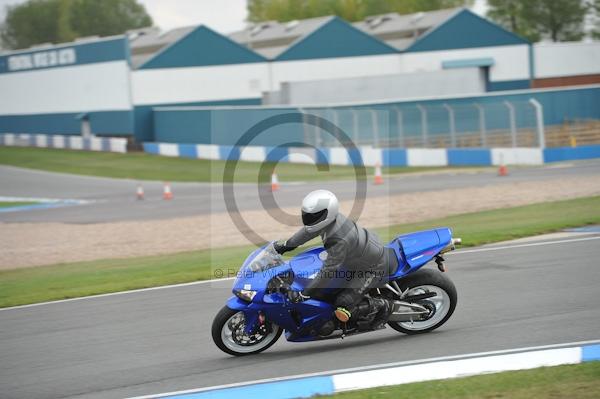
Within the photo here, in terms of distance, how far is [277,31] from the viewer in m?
63.5

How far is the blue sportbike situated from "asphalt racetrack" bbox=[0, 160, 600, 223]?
14112mm

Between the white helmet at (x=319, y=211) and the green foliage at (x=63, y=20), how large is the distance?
114m

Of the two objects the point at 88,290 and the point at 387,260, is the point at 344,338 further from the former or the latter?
the point at 88,290

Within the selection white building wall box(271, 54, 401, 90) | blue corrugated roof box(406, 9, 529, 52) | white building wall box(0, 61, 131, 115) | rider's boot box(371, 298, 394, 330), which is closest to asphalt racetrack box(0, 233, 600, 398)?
rider's boot box(371, 298, 394, 330)

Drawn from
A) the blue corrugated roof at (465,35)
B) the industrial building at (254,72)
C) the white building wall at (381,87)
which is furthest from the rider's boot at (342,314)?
the blue corrugated roof at (465,35)

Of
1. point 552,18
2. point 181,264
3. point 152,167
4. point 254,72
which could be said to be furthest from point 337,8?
point 181,264

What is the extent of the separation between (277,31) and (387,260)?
5672 centimetres

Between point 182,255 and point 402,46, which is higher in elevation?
point 402,46

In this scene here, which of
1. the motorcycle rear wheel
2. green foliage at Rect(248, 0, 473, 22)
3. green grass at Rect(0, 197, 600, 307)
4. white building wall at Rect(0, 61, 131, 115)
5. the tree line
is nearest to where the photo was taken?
the motorcycle rear wheel

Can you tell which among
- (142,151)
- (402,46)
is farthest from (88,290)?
(402,46)

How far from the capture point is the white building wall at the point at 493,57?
57625 millimetres

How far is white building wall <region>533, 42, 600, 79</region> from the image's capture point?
2248 inches

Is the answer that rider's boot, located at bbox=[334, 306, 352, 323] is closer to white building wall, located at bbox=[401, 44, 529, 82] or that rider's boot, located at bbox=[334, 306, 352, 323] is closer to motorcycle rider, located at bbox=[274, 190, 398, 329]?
motorcycle rider, located at bbox=[274, 190, 398, 329]

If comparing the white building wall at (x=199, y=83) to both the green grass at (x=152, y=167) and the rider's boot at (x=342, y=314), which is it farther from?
the rider's boot at (x=342, y=314)
